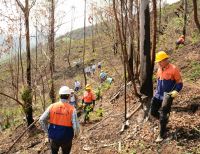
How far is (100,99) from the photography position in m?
21.4

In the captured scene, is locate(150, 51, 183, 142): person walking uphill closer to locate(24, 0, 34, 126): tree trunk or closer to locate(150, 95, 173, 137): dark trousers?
locate(150, 95, 173, 137): dark trousers

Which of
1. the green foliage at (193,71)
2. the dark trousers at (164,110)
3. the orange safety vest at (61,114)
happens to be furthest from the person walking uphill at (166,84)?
the green foliage at (193,71)

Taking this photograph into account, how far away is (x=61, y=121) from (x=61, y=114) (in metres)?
0.14

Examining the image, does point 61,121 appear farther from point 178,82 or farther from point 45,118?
point 178,82

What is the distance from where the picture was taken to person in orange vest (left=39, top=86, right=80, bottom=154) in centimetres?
768

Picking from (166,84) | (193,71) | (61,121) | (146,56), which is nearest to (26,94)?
(193,71)

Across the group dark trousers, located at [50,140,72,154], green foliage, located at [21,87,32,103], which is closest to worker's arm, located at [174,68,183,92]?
dark trousers, located at [50,140,72,154]

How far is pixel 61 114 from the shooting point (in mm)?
7676

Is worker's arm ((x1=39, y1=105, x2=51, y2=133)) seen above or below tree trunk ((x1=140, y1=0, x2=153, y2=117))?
below

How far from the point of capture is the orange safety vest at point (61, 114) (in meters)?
7.68

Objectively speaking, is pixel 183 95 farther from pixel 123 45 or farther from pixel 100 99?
pixel 100 99

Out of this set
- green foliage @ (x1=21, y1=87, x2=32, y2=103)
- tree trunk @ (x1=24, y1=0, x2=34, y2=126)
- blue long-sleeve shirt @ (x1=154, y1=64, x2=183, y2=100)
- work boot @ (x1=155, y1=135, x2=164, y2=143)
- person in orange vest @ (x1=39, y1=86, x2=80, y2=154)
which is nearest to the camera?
person in orange vest @ (x1=39, y1=86, x2=80, y2=154)

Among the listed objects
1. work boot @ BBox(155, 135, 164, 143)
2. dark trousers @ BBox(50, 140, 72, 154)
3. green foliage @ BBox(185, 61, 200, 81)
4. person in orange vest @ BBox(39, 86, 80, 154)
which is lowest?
work boot @ BBox(155, 135, 164, 143)

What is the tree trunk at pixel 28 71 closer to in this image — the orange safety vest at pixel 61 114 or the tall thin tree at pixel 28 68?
the tall thin tree at pixel 28 68
